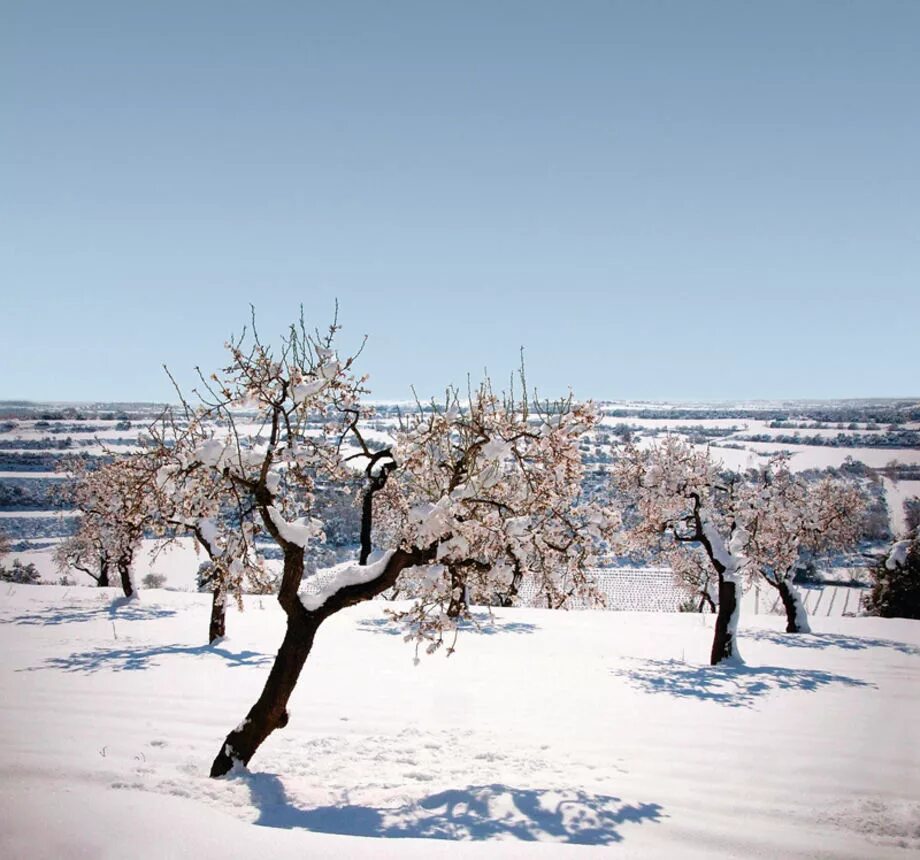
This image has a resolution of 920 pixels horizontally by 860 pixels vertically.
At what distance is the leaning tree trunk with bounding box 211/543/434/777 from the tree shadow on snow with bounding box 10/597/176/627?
554 inches

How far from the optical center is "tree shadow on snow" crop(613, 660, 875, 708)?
11.9m

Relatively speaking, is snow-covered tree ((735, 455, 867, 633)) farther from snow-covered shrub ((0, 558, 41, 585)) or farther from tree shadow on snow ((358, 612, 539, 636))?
snow-covered shrub ((0, 558, 41, 585))

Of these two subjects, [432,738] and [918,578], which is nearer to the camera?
[432,738]

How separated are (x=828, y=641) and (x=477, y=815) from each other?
1638 centimetres

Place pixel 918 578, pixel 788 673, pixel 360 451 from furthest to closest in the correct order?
1. pixel 918 578
2. pixel 788 673
3. pixel 360 451

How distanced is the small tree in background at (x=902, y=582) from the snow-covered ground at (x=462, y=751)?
8088 mm

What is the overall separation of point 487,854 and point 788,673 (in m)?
12.3

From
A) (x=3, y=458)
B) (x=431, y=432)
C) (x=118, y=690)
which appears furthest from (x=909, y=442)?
(x=3, y=458)

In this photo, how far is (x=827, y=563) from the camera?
32.6 metres

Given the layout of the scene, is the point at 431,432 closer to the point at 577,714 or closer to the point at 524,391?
the point at 524,391

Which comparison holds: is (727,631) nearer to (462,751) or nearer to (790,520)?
(790,520)

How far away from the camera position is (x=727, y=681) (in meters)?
13.1

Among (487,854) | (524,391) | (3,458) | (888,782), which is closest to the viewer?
(487,854)

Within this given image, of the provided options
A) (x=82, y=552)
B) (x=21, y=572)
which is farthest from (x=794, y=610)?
(x=21, y=572)
